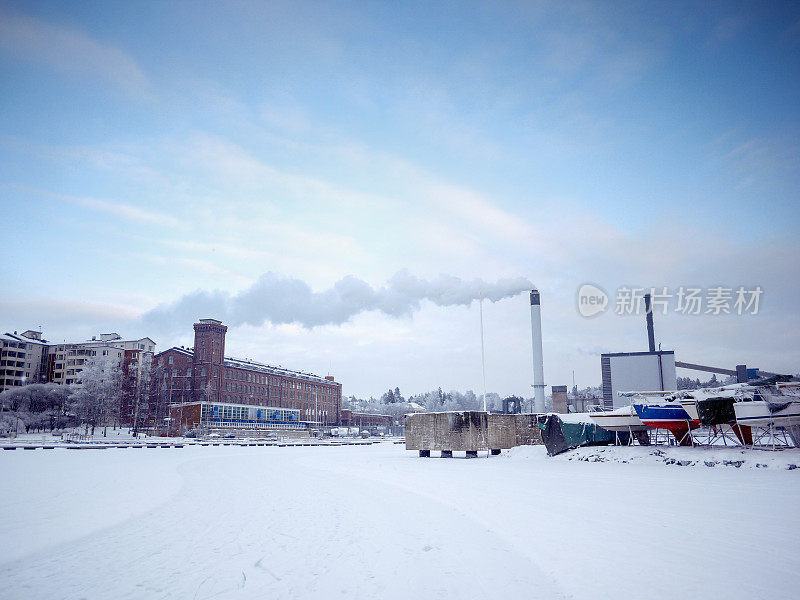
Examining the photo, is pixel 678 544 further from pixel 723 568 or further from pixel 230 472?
pixel 230 472

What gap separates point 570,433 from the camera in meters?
29.8

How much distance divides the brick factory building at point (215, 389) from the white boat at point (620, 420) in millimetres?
66633

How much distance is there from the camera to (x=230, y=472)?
20.7 m

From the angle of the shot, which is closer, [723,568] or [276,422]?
[723,568]

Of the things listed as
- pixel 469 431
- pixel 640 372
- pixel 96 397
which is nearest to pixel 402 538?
pixel 469 431

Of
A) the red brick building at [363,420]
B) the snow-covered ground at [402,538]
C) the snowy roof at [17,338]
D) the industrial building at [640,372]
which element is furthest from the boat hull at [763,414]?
the snowy roof at [17,338]

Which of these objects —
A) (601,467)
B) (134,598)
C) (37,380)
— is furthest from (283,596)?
(37,380)

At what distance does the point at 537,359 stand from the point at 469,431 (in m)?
27.2

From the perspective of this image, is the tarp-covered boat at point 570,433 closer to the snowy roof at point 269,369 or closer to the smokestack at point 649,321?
the smokestack at point 649,321

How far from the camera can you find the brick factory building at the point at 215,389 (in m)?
86.3

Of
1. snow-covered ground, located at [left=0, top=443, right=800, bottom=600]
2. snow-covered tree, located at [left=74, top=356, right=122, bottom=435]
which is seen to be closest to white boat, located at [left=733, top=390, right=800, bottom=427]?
snow-covered ground, located at [left=0, top=443, right=800, bottom=600]

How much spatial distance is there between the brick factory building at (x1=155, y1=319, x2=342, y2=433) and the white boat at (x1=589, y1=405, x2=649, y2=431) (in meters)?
66.6

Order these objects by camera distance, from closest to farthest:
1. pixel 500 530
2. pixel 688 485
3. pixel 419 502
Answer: pixel 500 530 → pixel 419 502 → pixel 688 485

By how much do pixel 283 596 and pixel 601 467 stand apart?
19.4m
